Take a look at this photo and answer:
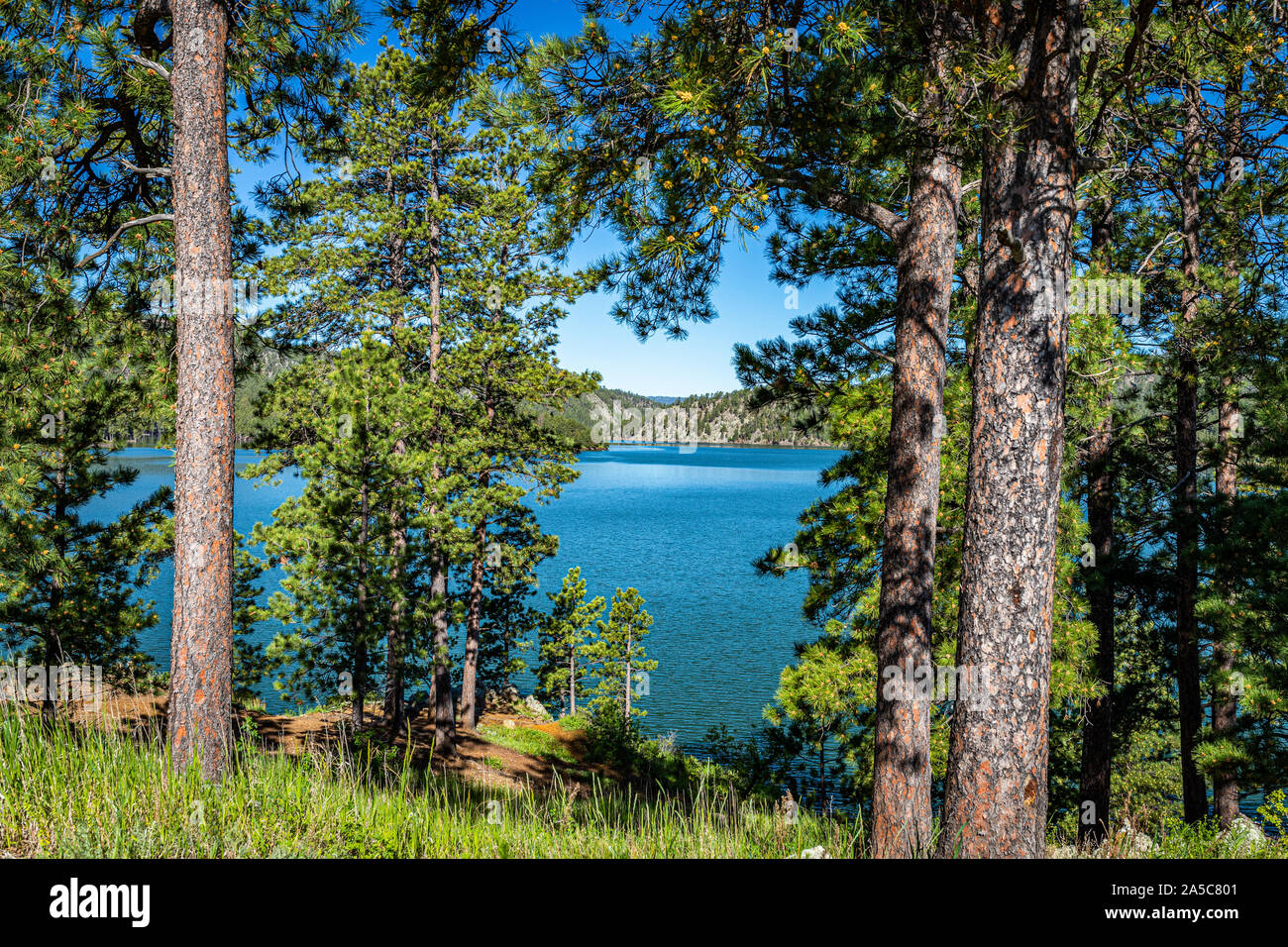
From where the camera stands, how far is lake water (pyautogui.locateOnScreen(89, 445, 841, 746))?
2239 cm

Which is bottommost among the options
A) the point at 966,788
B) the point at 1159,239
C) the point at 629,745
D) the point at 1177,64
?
the point at 629,745

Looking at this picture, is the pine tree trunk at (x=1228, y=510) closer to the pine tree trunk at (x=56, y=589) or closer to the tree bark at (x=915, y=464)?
the tree bark at (x=915, y=464)

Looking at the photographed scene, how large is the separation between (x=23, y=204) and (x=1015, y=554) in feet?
26.1

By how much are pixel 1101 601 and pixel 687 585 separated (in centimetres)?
2631

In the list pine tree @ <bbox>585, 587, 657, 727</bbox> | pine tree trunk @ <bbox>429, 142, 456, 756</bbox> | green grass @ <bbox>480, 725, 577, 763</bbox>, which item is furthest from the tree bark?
pine tree @ <bbox>585, 587, 657, 727</bbox>

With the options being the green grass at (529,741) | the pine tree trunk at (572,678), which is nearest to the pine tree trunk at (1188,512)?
the green grass at (529,741)

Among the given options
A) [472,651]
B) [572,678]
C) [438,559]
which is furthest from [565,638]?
[438,559]

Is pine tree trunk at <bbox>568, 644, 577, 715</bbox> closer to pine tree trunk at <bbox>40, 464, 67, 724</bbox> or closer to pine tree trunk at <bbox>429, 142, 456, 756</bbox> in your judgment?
pine tree trunk at <bbox>429, 142, 456, 756</bbox>

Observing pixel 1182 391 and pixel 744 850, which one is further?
pixel 1182 391

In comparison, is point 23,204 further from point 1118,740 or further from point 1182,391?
point 1118,740

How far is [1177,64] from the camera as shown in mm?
3869

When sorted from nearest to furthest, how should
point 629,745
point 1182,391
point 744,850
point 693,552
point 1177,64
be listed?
point 744,850 → point 1177,64 → point 1182,391 → point 629,745 → point 693,552

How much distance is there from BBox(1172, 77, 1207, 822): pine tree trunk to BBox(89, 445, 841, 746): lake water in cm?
665
